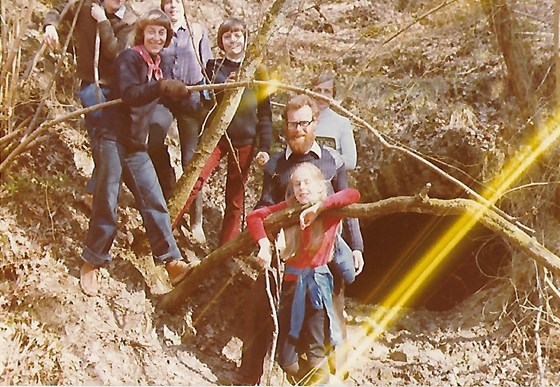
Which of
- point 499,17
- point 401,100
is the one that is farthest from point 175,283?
point 499,17

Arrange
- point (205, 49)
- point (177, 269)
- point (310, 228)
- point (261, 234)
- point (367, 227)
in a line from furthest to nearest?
1. point (367, 227)
2. point (205, 49)
3. point (177, 269)
4. point (310, 228)
5. point (261, 234)

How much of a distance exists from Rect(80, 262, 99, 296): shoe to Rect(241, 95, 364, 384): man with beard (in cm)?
71

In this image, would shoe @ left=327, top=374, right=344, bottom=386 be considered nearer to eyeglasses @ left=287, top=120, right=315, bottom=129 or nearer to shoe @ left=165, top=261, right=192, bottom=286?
shoe @ left=165, top=261, right=192, bottom=286

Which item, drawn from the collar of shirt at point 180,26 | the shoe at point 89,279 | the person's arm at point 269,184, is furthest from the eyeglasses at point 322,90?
the shoe at point 89,279

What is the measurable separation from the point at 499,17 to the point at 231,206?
6.69 ft

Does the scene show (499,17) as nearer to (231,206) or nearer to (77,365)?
(231,206)

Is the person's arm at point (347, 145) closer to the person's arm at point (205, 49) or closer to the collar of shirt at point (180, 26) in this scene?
the person's arm at point (205, 49)

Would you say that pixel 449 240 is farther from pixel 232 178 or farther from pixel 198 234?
pixel 198 234

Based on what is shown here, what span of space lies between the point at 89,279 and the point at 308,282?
3.28 ft

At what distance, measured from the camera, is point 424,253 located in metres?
3.88

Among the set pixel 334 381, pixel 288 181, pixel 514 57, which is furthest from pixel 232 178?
pixel 514 57

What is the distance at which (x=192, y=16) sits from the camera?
3334 mm

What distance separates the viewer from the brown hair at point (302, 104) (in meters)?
2.98

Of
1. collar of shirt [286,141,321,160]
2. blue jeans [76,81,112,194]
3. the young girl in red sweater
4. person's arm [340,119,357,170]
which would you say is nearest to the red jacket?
the young girl in red sweater
